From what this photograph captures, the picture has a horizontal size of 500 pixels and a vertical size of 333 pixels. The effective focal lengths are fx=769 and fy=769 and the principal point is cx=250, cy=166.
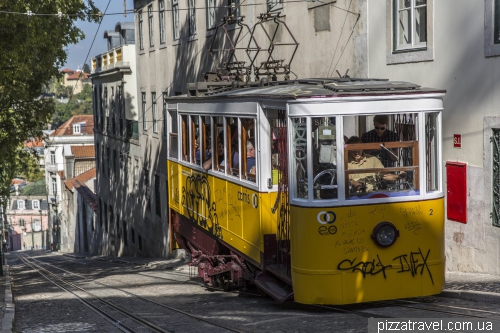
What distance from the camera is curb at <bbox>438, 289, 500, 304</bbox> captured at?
896 centimetres

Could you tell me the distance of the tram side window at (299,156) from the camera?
8.62m

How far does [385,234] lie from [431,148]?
1144 mm

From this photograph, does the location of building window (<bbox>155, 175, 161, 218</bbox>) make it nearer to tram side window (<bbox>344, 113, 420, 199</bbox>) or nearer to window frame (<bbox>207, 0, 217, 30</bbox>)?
window frame (<bbox>207, 0, 217, 30</bbox>)

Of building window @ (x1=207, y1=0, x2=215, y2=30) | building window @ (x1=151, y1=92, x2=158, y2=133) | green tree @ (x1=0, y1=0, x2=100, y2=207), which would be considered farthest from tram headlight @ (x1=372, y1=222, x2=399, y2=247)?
building window @ (x1=151, y1=92, x2=158, y2=133)

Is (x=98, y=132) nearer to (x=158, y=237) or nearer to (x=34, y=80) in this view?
(x=158, y=237)

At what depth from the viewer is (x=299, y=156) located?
28.5 feet

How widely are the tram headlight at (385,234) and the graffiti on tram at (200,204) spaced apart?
3.27 meters

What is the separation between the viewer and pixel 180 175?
1396cm

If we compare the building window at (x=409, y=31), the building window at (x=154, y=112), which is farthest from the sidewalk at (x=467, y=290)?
the building window at (x=154, y=112)

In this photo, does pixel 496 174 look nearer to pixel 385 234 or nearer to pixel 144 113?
pixel 385 234

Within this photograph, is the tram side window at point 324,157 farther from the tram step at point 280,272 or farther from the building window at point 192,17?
the building window at point 192,17

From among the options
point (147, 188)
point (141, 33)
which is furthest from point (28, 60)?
point (141, 33)

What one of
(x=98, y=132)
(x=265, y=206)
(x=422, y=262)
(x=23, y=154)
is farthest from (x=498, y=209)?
(x=98, y=132)

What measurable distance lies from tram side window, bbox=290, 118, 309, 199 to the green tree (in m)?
9.20
